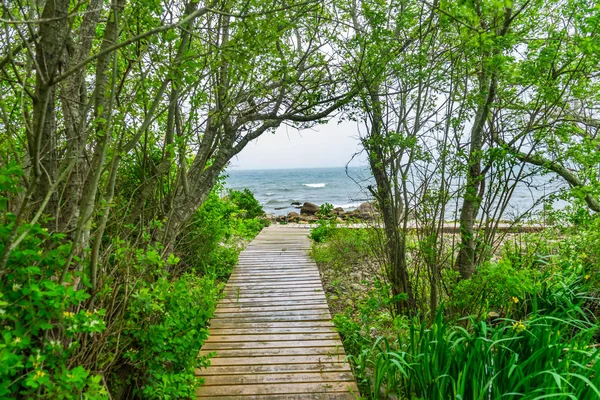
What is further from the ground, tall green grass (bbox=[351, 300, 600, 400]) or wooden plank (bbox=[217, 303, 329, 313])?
tall green grass (bbox=[351, 300, 600, 400])

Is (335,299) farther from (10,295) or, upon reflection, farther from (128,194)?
(10,295)

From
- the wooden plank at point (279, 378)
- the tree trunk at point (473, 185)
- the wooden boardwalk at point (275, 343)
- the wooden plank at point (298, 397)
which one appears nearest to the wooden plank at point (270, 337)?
the wooden boardwalk at point (275, 343)

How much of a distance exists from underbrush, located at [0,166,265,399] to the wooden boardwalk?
44cm

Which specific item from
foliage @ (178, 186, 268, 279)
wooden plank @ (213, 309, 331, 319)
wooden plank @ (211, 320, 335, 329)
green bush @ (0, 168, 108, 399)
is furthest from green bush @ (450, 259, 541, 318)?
foliage @ (178, 186, 268, 279)

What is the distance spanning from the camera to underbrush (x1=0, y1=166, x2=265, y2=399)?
1480mm

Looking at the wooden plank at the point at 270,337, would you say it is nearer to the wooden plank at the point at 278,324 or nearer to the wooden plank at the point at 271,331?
the wooden plank at the point at 271,331

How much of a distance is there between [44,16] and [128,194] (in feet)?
10.7

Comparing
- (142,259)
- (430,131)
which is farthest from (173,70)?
(430,131)

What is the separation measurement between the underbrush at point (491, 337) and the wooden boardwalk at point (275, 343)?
24 centimetres

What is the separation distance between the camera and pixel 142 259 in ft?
7.29

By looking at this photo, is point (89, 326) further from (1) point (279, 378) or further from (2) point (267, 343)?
(2) point (267, 343)

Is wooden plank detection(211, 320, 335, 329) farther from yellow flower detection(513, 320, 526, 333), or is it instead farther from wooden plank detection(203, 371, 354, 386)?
yellow flower detection(513, 320, 526, 333)

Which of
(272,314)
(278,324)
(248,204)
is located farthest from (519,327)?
(248,204)

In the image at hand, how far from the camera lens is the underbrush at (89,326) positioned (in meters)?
1.48
